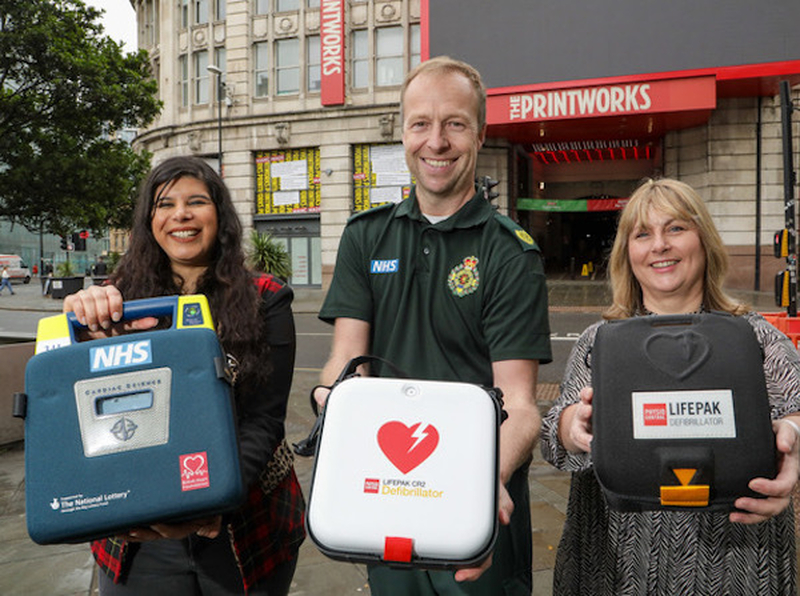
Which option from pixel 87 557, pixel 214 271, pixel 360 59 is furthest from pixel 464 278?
pixel 360 59

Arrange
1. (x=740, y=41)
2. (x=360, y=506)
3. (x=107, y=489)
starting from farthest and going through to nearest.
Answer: (x=740, y=41)
(x=107, y=489)
(x=360, y=506)

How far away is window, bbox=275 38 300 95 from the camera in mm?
27953

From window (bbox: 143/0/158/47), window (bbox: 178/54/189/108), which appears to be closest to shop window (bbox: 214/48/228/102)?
window (bbox: 178/54/189/108)

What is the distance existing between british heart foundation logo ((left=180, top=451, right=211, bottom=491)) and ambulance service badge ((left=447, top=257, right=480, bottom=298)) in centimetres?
95

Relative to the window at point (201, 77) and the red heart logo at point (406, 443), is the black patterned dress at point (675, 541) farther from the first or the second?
the window at point (201, 77)

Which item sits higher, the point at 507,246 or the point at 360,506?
the point at 507,246

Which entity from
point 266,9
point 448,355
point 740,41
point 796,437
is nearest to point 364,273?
point 448,355

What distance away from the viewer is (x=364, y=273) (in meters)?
2.17

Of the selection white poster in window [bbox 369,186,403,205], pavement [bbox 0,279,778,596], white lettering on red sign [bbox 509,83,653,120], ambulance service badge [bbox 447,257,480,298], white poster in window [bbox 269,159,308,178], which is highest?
white lettering on red sign [bbox 509,83,653,120]

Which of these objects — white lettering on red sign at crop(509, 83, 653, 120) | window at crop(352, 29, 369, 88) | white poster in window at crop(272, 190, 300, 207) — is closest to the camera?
white lettering on red sign at crop(509, 83, 653, 120)

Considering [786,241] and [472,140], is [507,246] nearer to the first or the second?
[472,140]

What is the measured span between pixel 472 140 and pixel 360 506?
1.26 meters

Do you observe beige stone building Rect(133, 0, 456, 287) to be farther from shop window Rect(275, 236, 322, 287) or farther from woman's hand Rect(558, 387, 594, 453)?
woman's hand Rect(558, 387, 594, 453)

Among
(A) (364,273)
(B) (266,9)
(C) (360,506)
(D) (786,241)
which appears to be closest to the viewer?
(C) (360,506)
